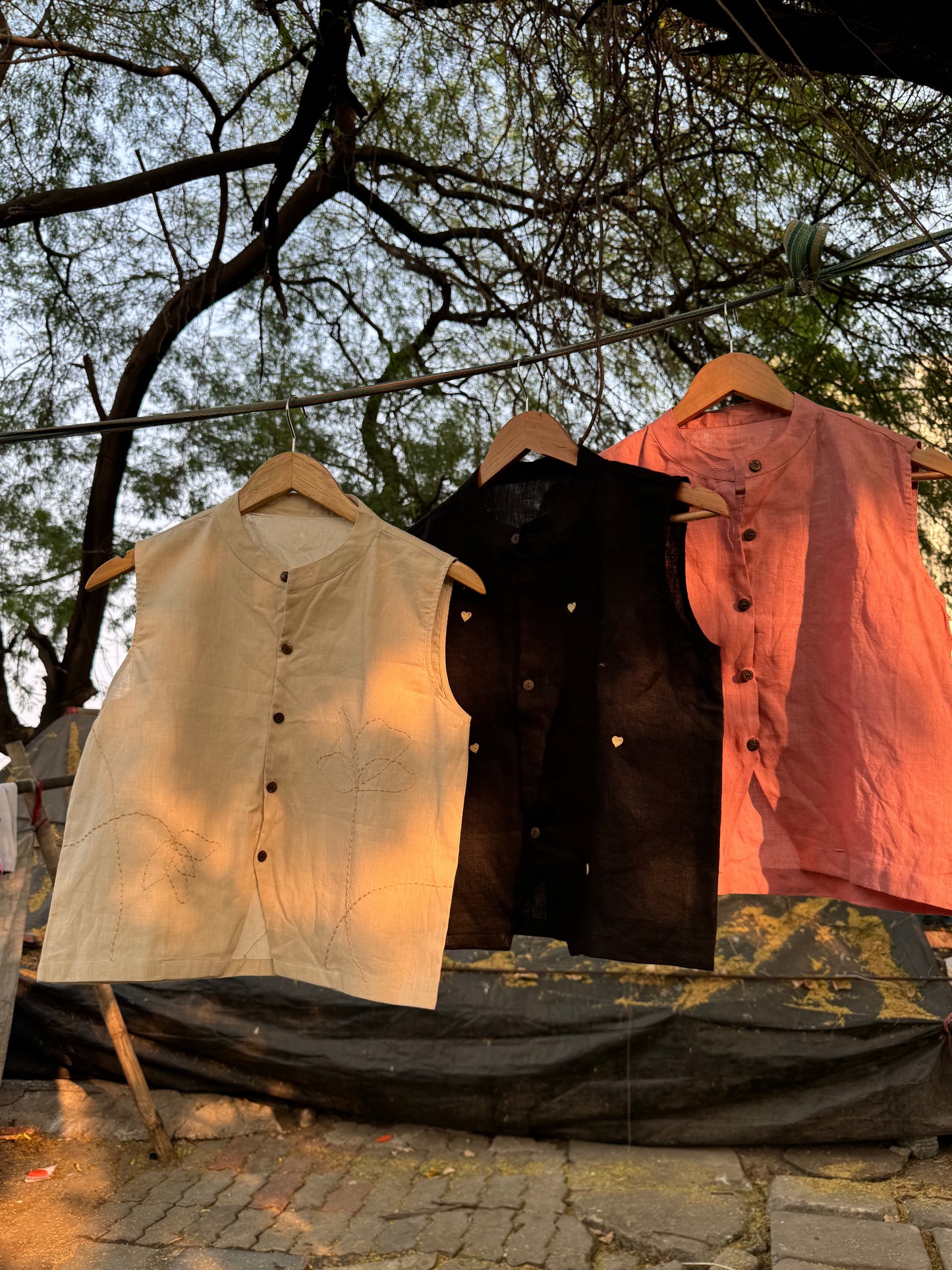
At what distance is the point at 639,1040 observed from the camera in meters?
3.88

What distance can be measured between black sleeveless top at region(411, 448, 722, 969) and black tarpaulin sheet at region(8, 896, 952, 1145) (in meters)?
2.57

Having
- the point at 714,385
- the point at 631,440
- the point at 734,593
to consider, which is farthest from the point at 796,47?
the point at 734,593

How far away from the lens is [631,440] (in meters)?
1.78

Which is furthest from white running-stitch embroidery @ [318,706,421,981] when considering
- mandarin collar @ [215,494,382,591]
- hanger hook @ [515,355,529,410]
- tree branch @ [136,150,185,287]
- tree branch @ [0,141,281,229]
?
tree branch @ [0,141,281,229]

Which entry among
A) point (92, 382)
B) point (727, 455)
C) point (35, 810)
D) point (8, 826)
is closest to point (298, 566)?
point (727, 455)

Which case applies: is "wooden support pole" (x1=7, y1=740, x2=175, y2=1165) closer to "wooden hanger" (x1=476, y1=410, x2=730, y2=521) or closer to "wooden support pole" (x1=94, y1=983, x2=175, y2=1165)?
"wooden support pole" (x1=94, y1=983, x2=175, y2=1165)

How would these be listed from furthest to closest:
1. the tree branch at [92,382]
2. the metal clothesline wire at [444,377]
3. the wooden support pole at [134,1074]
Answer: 1. the tree branch at [92,382]
2. the wooden support pole at [134,1074]
3. the metal clothesline wire at [444,377]

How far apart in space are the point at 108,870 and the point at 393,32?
4061 millimetres

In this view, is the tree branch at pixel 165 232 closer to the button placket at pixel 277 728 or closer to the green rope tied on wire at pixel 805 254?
→ the button placket at pixel 277 728

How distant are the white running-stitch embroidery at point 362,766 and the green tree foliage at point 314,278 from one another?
2135 mm

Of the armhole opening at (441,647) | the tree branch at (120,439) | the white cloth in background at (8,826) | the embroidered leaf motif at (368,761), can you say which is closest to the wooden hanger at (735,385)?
the armhole opening at (441,647)

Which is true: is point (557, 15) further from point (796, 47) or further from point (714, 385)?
point (714, 385)

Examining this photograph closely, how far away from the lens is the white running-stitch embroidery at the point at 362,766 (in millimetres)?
1543

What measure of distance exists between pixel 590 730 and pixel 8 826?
2226 millimetres
